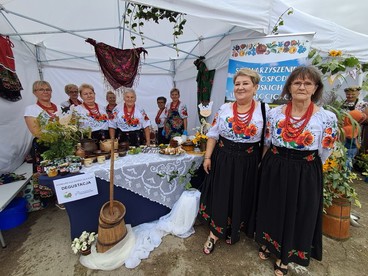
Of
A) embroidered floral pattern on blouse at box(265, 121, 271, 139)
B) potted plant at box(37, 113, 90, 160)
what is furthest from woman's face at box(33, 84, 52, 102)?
embroidered floral pattern on blouse at box(265, 121, 271, 139)

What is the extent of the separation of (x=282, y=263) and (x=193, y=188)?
103 cm

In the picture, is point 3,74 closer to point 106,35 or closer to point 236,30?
point 106,35

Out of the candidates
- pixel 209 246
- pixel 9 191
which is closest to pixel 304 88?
pixel 209 246

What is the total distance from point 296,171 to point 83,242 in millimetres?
1907

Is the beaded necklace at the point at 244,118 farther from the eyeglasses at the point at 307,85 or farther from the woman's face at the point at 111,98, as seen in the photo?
the woman's face at the point at 111,98

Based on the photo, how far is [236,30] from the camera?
109 inches

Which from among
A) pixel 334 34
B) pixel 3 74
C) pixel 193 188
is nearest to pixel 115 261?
pixel 193 188

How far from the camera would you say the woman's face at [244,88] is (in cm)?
138

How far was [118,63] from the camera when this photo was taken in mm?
3426

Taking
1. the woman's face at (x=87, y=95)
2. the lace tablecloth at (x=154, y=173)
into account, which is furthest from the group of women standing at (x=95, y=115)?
the lace tablecloth at (x=154, y=173)

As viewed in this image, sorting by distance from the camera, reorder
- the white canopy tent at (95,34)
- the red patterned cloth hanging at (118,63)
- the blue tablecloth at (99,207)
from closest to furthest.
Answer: the blue tablecloth at (99,207), the white canopy tent at (95,34), the red patterned cloth hanging at (118,63)

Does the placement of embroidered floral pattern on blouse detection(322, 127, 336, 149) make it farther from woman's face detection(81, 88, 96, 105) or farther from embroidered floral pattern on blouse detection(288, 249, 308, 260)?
woman's face detection(81, 88, 96, 105)

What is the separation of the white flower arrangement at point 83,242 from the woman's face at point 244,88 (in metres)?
1.83

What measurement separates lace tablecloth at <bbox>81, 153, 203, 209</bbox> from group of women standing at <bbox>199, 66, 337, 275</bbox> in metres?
0.36
